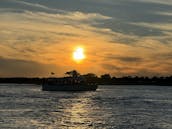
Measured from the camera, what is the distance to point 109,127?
49.0 m

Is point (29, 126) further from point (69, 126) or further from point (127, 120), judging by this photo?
point (127, 120)

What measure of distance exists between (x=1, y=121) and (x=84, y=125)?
8.55 m

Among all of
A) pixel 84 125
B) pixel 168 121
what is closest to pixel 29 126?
pixel 84 125

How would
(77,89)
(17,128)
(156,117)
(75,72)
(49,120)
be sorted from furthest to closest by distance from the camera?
→ 1. (75,72)
2. (77,89)
3. (156,117)
4. (49,120)
5. (17,128)

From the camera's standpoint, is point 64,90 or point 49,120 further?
point 64,90

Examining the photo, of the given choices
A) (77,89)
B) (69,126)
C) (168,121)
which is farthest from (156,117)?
(77,89)

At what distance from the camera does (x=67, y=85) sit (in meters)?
157

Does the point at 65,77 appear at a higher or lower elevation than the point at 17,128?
higher

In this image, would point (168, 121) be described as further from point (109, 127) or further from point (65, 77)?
point (65, 77)

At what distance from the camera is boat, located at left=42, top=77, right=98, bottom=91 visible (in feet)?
511

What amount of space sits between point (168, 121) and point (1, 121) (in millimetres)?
17973

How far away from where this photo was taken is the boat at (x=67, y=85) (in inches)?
6127

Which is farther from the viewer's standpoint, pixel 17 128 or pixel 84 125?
pixel 84 125

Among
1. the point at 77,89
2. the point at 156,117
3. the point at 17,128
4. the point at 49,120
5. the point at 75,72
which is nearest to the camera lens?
the point at 17,128
